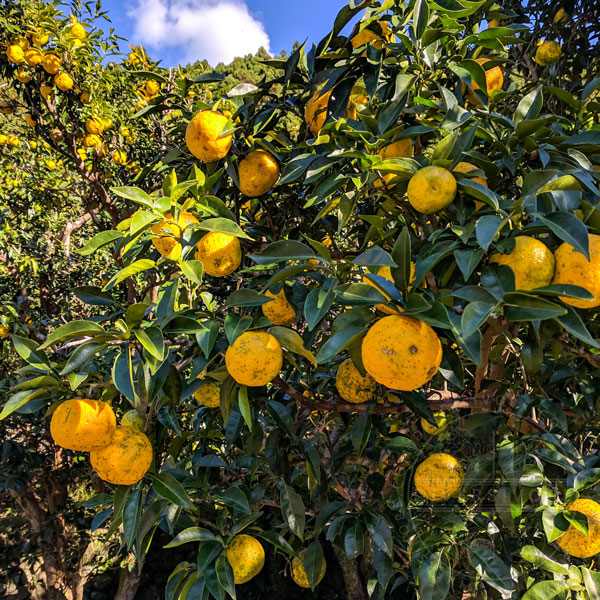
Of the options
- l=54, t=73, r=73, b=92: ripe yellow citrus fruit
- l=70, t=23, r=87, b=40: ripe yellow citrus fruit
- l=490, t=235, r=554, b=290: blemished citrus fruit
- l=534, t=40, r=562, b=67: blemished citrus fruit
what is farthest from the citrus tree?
l=70, t=23, r=87, b=40: ripe yellow citrus fruit

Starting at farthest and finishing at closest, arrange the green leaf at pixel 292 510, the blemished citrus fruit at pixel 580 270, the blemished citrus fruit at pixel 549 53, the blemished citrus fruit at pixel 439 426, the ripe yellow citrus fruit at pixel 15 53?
the ripe yellow citrus fruit at pixel 15 53, the blemished citrus fruit at pixel 549 53, the blemished citrus fruit at pixel 439 426, the green leaf at pixel 292 510, the blemished citrus fruit at pixel 580 270

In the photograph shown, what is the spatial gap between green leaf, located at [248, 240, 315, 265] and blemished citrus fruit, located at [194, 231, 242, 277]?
7.3 inches

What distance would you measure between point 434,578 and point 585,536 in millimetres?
368

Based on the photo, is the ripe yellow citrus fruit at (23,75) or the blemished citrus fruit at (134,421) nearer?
the blemished citrus fruit at (134,421)

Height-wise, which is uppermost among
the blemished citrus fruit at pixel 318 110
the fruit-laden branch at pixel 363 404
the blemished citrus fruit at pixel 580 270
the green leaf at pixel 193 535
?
the blemished citrus fruit at pixel 318 110

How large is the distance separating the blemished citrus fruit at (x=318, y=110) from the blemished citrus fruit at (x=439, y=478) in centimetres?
94

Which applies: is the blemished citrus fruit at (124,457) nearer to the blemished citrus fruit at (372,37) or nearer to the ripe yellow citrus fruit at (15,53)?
the blemished citrus fruit at (372,37)

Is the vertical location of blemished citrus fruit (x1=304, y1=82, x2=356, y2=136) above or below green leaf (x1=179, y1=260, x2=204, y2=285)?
above

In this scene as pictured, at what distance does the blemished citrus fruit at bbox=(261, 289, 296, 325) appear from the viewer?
110 cm

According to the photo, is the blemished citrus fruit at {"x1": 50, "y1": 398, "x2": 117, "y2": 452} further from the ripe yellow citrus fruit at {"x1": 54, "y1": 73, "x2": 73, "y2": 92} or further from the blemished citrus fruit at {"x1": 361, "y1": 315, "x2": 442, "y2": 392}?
the ripe yellow citrus fruit at {"x1": 54, "y1": 73, "x2": 73, "y2": 92}

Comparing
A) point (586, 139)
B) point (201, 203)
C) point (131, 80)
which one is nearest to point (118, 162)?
point (131, 80)

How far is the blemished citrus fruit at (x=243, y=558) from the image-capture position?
4.03 ft

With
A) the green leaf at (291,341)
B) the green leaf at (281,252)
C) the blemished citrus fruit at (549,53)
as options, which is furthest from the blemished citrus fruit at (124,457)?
the blemished citrus fruit at (549,53)

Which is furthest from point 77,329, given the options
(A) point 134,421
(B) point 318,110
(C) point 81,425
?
(B) point 318,110
